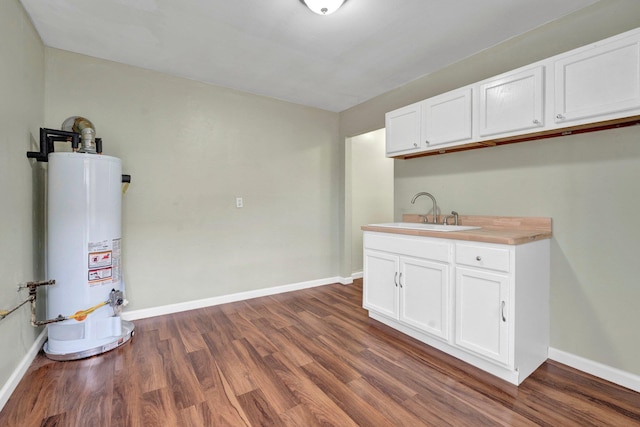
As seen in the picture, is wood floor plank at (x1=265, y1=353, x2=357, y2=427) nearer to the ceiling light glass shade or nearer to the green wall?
the green wall

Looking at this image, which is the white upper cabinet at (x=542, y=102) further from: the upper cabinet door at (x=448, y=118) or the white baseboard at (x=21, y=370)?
the white baseboard at (x=21, y=370)

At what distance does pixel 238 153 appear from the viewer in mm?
3271

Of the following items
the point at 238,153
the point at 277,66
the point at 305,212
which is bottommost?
the point at 305,212

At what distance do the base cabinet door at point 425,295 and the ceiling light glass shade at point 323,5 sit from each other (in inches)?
71.8

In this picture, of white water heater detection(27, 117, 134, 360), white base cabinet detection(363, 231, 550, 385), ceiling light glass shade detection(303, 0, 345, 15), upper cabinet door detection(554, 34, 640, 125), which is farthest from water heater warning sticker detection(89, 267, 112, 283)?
upper cabinet door detection(554, 34, 640, 125)

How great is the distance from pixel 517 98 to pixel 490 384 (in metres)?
1.85

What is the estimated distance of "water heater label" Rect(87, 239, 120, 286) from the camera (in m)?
2.10

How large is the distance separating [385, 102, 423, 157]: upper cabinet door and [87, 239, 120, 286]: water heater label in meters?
2.53

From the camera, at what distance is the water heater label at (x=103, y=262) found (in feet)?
6.88

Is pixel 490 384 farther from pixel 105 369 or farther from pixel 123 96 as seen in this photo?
pixel 123 96

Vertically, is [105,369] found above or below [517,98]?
below

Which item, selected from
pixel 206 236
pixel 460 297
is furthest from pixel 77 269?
pixel 460 297

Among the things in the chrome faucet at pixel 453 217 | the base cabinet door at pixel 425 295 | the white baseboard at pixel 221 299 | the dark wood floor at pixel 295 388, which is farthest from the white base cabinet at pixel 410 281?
the white baseboard at pixel 221 299

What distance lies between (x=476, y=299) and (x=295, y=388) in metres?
1.26
